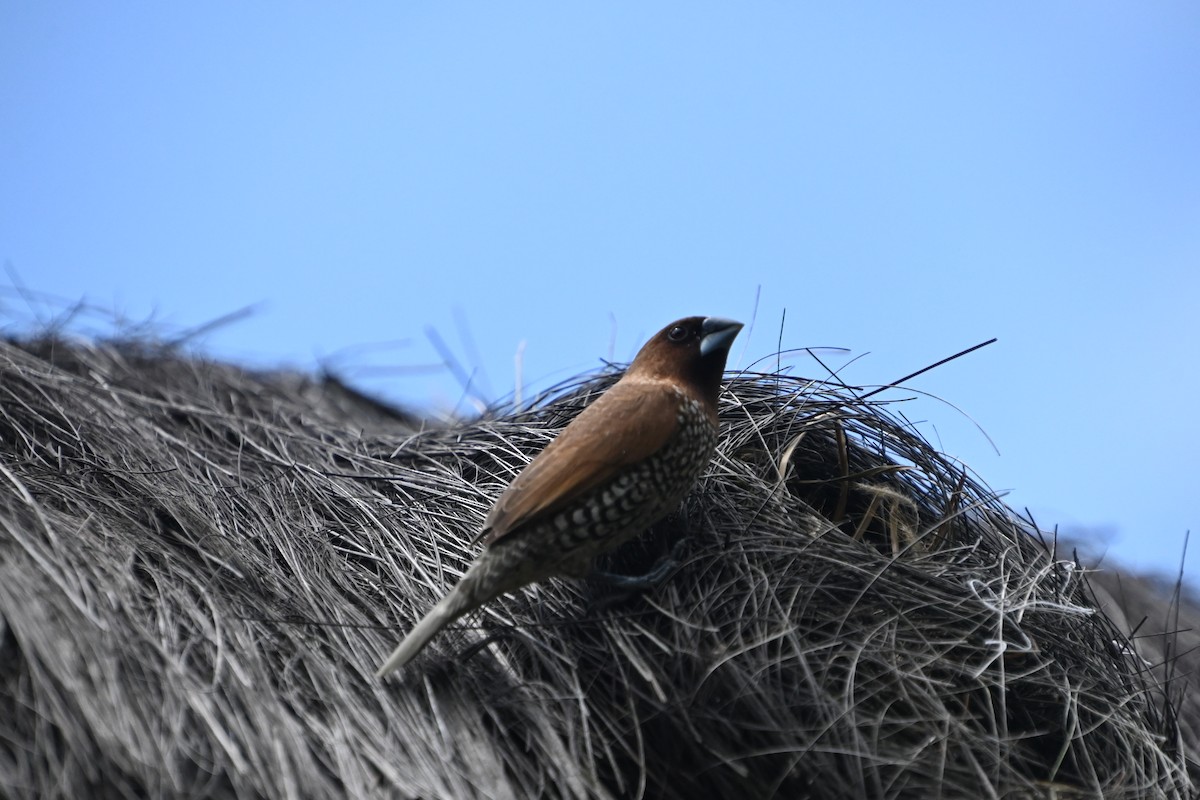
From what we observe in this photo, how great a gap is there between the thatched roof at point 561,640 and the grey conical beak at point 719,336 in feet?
1.34

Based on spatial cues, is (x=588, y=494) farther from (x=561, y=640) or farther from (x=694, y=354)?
(x=694, y=354)

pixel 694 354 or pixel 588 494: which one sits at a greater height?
pixel 694 354

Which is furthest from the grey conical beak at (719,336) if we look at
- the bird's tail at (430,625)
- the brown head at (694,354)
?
the bird's tail at (430,625)

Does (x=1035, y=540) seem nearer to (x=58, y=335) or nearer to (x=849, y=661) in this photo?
(x=849, y=661)

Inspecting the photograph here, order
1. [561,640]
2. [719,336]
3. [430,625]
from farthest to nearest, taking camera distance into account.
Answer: [719,336], [561,640], [430,625]

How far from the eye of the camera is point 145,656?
2352mm

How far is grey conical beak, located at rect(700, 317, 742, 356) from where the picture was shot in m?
3.22

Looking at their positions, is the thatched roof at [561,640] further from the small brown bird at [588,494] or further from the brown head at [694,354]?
the brown head at [694,354]

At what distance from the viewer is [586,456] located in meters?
2.82

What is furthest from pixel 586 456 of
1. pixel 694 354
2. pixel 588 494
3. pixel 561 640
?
pixel 694 354

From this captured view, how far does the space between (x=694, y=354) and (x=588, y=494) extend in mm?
734

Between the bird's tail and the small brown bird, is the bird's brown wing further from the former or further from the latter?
the bird's tail

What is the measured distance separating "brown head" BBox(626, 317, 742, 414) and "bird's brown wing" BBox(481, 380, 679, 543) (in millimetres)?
197

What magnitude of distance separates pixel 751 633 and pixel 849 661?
28 cm
